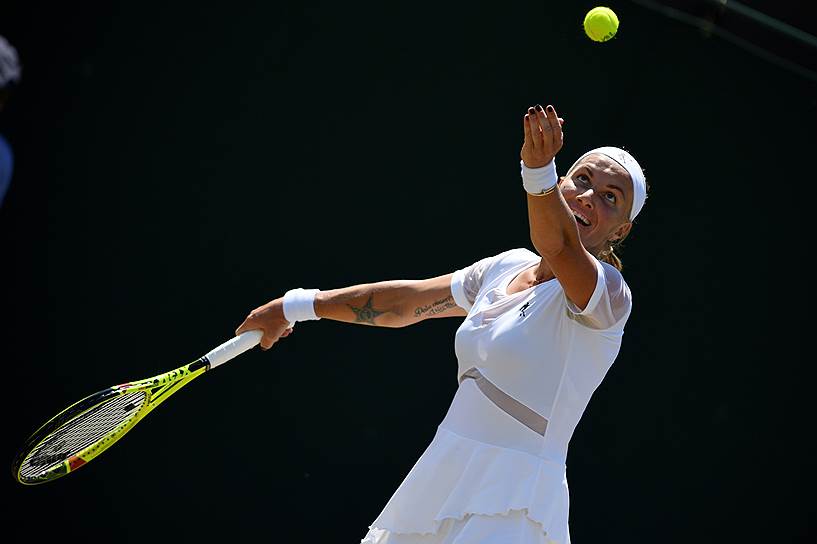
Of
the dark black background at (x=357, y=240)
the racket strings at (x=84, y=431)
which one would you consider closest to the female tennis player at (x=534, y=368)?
the racket strings at (x=84, y=431)

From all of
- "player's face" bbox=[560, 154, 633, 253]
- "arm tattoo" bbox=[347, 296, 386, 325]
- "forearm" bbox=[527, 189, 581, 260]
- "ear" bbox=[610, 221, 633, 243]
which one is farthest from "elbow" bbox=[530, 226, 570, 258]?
"arm tattoo" bbox=[347, 296, 386, 325]

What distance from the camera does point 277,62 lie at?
4055 mm

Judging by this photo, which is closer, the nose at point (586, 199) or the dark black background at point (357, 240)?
the nose at point (586, 199)

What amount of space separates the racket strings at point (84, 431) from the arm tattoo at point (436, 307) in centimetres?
75

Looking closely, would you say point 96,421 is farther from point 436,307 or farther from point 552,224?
point 552,224

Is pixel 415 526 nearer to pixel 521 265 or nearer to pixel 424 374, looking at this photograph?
pixel 521 265

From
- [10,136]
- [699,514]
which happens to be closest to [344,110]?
[10,136]

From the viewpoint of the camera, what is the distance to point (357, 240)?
13.6 feet

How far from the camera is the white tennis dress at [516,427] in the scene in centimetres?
252

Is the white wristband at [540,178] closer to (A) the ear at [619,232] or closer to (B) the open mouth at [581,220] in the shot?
(B) the open mouth at [581,220]

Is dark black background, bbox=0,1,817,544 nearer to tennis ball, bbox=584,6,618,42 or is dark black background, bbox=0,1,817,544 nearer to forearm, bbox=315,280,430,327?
forearm, bbox=315,280,430,327

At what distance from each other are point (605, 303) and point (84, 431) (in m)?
1.44

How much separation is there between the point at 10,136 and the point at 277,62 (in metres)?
0.91

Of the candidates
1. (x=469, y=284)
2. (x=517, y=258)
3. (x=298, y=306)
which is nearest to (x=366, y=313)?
(x=298, y=306)
